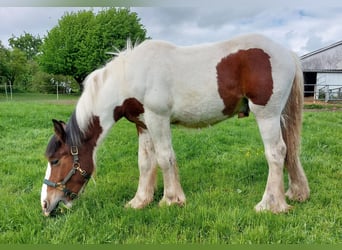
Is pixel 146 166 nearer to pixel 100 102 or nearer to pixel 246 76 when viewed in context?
pixel 100 102

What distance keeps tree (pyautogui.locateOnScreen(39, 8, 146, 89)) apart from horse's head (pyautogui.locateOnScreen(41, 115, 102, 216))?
76.8 feet

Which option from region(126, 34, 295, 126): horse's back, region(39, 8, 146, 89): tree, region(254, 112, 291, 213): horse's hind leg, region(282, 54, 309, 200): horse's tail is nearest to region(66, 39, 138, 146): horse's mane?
region(126, 34, 295, 126): horse's back

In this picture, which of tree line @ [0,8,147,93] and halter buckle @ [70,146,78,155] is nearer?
halter buckle @ [70,146,78,155]

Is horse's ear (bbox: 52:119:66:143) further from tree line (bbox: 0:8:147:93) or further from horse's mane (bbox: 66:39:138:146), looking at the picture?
tree line (bbox: 0:8:147:93)

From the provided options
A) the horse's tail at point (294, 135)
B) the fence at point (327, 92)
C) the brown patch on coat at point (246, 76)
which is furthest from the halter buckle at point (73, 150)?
the fence at point (327, 92)

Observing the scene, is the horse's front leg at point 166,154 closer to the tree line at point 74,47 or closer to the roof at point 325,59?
the tree line at point 74,47

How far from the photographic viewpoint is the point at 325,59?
905 inches

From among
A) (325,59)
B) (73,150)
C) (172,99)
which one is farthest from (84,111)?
(325,59)

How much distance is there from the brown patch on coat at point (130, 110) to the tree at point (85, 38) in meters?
23.3

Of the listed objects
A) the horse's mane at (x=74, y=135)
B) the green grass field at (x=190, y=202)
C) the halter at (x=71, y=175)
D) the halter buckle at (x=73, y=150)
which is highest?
the horse's mane at (x=74, y=135)

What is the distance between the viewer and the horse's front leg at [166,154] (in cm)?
327

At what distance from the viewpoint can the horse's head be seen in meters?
3.17

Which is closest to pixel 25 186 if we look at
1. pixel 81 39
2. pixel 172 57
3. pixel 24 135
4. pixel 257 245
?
pixel 172 57

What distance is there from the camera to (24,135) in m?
7.32
